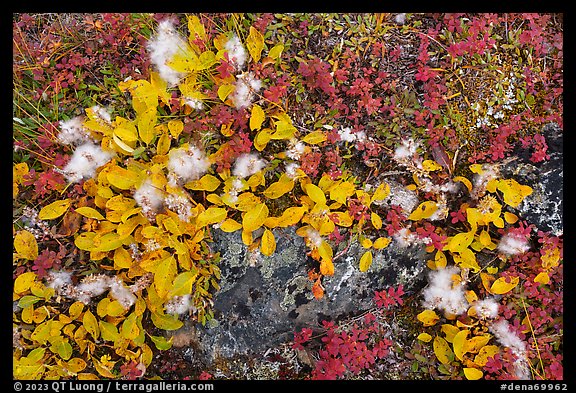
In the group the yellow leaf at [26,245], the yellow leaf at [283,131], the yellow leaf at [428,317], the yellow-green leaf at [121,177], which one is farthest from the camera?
the yellow leaf at [428,317]

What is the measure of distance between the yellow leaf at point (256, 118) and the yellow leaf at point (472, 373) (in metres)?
2.80

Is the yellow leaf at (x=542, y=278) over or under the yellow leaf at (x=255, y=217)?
under

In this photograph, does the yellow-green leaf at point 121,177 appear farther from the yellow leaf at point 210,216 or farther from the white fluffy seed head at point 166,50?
the white fluffy seed head at point 166,50

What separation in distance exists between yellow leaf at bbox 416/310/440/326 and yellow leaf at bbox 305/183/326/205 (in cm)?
139

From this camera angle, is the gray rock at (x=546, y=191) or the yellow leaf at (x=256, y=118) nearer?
the yellow leaf at (x=256, y=118)

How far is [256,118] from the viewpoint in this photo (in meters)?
4.17

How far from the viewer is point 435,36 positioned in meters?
4.43

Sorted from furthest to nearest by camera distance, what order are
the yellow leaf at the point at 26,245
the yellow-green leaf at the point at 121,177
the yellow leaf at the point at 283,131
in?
1. the yellow leaf at the point at 26,245
2. the yellow leaf at the point at 283,131
3. the yellow-green leaf at the point at 121,177

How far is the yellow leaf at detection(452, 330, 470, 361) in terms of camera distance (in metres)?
4.22

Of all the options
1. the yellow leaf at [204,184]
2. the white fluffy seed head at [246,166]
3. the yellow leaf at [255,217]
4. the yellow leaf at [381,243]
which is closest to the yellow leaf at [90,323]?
the yellow leaf at [204,184]

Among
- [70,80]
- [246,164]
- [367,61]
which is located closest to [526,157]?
[367,61]

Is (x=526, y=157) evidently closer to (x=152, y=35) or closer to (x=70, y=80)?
(x=152, y=35)

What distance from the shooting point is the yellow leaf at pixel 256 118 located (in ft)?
13.7
